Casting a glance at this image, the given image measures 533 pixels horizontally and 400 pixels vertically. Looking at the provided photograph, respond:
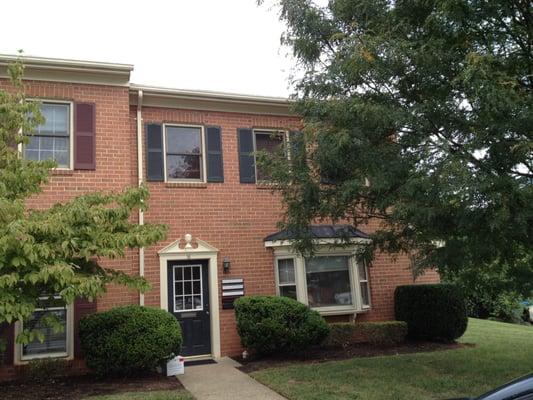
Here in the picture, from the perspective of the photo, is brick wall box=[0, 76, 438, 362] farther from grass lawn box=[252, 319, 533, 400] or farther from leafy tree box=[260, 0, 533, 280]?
leafy tree box=[260, 0, 533, 280]

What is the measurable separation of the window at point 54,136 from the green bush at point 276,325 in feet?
15.9

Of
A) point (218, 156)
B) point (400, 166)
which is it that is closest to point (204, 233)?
point (218, 156)

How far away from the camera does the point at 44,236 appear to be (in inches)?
247

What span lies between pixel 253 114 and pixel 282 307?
493 cm

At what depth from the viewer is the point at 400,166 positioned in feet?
20.7

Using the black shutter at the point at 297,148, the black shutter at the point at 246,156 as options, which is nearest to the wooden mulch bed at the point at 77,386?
the black shutter at the point at 297,148

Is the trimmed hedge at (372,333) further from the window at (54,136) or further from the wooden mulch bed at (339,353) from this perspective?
the window at (54,136)

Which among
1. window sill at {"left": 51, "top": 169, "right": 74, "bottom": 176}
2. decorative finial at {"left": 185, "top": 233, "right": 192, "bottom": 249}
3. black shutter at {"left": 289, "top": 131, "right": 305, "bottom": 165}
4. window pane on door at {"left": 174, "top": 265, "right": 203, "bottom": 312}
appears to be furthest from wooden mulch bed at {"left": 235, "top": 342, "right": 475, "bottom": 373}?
window sill at {"left": 51, "top": 169, "right": 74, "bottom": 176}

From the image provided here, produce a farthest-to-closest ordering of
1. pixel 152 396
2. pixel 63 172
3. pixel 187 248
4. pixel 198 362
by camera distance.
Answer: pixel 187 248
pixel 198 362
pixel 63 172
pixel 152 396

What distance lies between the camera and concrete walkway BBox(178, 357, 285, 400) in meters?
7.42

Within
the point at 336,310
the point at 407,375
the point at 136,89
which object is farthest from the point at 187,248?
the point at 407,375

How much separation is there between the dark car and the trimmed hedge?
8.46 meters

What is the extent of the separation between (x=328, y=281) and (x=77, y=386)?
614 centimetres

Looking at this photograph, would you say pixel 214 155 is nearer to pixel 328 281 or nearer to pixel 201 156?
pixel 201 156
